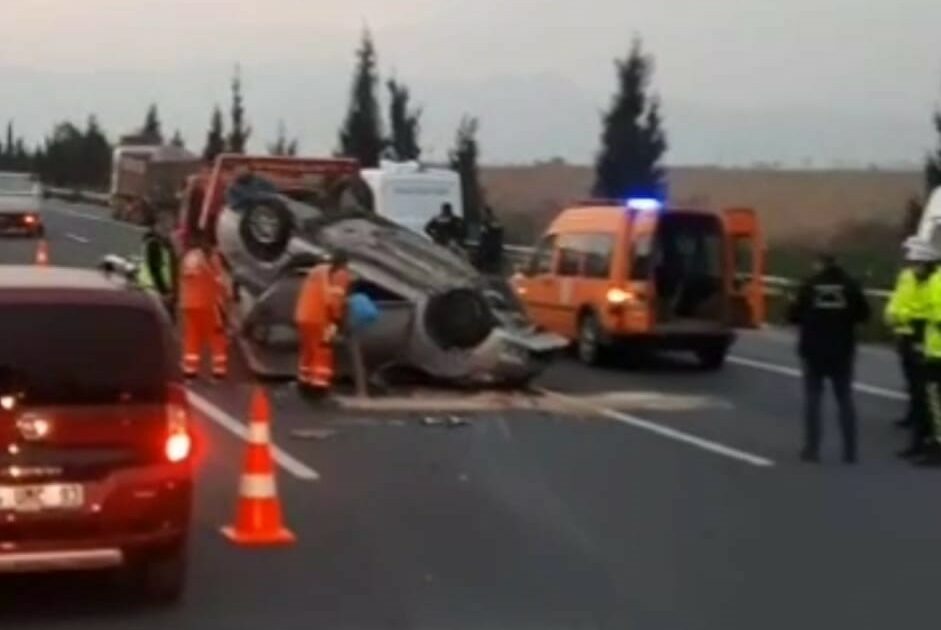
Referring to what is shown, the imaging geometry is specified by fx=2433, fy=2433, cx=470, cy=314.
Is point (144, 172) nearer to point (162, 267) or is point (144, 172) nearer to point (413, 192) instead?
point (413, 192)

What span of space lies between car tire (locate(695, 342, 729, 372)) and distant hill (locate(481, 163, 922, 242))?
3087 cm

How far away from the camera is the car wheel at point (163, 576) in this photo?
11.4 meters

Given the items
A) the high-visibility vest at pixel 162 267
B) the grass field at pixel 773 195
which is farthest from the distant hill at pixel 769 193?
the high-visibility vest at pixel 162 267

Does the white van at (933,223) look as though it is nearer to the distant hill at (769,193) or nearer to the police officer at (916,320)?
the police officer at (916,320)

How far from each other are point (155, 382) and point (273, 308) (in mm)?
13023

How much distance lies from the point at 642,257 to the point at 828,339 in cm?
859

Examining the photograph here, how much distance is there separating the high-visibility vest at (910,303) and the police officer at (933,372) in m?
0.16

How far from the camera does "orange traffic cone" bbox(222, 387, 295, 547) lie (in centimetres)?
1352

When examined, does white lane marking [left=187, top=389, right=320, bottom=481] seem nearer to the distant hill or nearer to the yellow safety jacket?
the yellow safety jacket

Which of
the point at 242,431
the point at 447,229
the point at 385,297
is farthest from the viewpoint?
the point at 447,229

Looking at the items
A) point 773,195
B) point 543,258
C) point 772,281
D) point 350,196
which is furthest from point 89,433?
point 773,195

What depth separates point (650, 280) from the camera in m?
26.9

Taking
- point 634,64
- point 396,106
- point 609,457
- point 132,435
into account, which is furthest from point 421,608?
point 396,106

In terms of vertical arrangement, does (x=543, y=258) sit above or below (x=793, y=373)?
above
